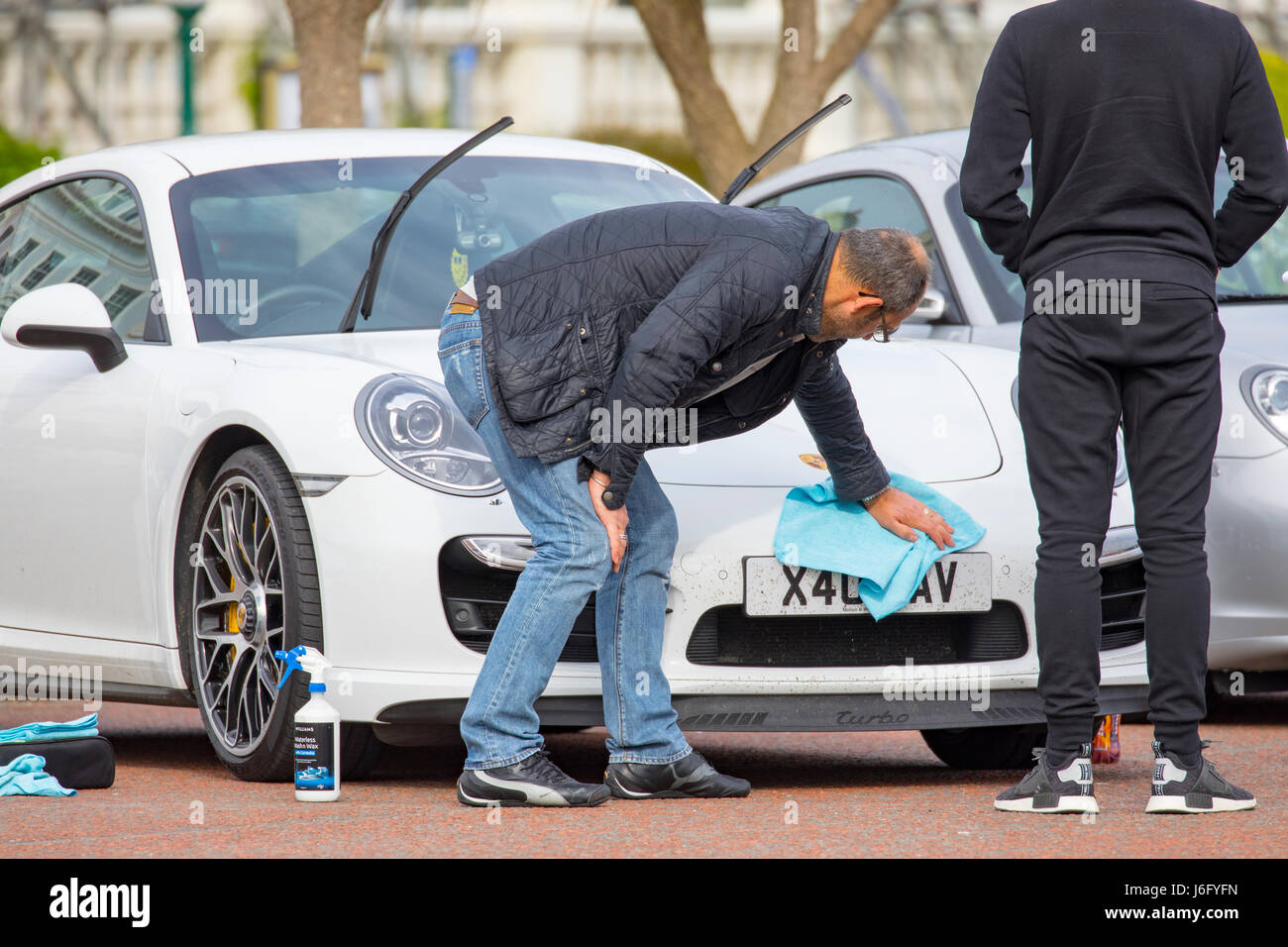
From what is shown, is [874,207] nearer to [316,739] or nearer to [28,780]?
[316,739]

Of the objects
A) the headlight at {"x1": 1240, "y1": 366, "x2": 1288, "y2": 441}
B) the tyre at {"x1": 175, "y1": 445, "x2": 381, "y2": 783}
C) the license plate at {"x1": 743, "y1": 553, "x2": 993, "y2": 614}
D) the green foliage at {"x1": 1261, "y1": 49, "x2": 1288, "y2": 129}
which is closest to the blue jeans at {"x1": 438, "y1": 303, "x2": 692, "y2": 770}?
the license plate at {"x1": 743, "y1": 553, "x2": 993, "y2": 614}

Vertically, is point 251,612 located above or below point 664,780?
above

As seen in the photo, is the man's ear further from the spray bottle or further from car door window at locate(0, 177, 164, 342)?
car door window at locate(0, 177, 164, 342)

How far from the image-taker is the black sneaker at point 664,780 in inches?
192

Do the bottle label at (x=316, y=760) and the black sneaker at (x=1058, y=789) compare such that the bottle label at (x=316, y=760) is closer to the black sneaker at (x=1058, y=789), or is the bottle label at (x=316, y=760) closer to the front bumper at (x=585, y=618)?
the front bumper at (x=585, y=618)

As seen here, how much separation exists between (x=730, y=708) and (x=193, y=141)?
2.48 meters

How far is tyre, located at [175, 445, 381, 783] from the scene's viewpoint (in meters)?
4.88

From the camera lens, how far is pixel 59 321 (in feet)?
18.0

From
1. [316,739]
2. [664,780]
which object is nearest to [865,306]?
[664,780]

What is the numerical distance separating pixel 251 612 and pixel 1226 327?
2.99 m

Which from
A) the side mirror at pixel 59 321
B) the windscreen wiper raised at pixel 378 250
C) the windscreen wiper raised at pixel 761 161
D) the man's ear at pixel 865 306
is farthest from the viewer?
the windscreen wiper raised at pixel 761 161

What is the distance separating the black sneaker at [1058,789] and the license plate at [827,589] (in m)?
0.46

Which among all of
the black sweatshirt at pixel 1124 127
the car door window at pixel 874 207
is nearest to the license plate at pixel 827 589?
the black sweatshirt at pixel 1124 127
